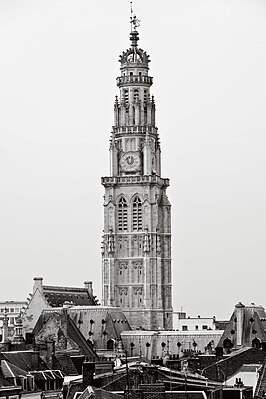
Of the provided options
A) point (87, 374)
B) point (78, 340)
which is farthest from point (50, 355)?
point (78, 340)

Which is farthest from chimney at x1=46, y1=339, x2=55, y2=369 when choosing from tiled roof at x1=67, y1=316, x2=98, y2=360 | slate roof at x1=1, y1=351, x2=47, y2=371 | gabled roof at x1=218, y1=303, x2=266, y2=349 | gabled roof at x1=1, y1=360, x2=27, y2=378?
gabled roof at x1=218, y1=303, x2=266, y2=349

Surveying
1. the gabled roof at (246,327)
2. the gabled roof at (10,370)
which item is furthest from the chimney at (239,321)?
the gabled roof at (10,370)

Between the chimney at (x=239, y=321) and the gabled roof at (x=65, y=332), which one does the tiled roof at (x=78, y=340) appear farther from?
the chimney at (x=239, y=321)

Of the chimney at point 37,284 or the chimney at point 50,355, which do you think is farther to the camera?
the chimney at point 37,284

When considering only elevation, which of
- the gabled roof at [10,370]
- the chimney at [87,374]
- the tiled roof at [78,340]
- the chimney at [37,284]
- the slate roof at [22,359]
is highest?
the chimney at [37,284]

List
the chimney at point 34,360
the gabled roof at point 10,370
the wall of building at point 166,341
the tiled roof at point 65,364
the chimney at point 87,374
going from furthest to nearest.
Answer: the wall of building at point 166,341 → the tiled roof at point 65,364 → the chimney at point 34,360 → the gabled roof at point 10,370 → the chimney at point 87,374

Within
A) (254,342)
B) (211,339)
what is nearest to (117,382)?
(254,342)

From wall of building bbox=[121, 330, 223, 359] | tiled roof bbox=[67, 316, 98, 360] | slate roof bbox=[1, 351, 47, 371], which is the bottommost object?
slate roof bbox=[1, 351, 47, 371]

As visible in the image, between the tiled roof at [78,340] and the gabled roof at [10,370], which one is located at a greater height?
the tiled roof at [78,340]

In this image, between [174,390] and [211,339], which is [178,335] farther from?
[174,390]

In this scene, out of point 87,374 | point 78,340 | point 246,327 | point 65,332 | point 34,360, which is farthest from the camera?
point 246,327

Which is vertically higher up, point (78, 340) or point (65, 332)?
point (65, 332)

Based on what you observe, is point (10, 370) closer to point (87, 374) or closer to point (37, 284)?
point (87, 374)

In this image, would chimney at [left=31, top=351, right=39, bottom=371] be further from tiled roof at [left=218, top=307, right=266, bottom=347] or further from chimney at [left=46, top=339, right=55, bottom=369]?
tiled roof at [left=218, top=307, right=266, bottom=347]
